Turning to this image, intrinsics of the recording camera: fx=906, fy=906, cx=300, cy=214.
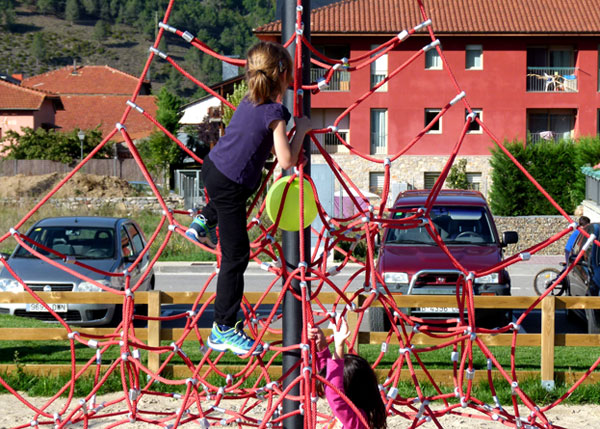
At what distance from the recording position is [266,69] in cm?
369

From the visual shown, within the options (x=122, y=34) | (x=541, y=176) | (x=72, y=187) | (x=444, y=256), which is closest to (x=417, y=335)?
(x=444, y=256)

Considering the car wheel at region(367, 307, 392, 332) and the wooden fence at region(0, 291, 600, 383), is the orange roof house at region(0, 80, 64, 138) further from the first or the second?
the wooden fence at region(0, 291, 600, 383)

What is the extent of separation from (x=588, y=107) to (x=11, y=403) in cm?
3225

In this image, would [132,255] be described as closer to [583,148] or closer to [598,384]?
[598,384]

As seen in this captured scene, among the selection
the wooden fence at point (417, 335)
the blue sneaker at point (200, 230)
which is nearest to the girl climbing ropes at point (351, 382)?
the blue sneaker at point (200, 230)

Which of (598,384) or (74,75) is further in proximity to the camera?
(74,75)

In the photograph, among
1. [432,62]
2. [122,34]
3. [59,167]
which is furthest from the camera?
[122,34]

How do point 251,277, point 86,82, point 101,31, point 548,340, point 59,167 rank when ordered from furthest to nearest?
point 101,31, point 86,82, point 59,167, point 251,277, point 548,340

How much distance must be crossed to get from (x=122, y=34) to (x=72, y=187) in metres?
100

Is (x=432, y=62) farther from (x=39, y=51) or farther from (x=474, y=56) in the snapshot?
(x=39, y=51)

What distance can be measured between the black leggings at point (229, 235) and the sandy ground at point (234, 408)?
8.87ft

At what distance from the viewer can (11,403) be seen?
728 centimetres

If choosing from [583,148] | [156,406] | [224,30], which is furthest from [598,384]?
[224,30]

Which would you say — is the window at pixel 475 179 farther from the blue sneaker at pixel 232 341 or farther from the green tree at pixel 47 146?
the blue sneaker at pixel 232 341
